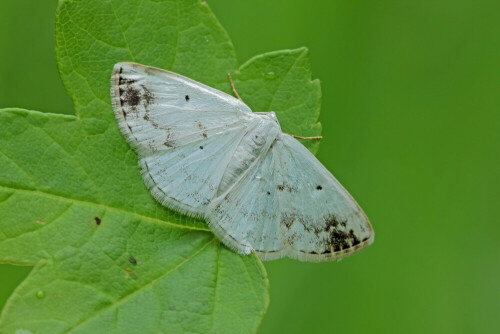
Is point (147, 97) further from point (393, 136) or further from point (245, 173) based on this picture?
point (393, 136)

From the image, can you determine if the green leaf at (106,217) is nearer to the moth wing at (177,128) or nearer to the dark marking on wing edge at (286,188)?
the moth wing at (177,128)

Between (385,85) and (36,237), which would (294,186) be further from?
(385,85)

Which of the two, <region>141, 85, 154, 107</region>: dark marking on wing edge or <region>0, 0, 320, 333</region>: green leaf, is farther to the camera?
<region>141, 85, 154, 107</region>: dark marking on wing edge

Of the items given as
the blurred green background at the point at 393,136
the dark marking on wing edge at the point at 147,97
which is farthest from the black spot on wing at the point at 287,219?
the blurred green background at the point at 393,136

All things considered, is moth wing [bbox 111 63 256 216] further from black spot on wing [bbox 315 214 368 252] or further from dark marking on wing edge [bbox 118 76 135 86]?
black spot on wing [bbox 315 214 368 252]

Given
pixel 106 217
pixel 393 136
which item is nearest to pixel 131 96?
pixel 106 217

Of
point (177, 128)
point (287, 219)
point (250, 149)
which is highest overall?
point (177, 128)

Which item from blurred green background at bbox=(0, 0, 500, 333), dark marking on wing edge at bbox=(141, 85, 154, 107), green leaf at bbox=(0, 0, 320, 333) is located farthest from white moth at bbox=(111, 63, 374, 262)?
blurred green background at bbox=(0, 0, 500, 333)
